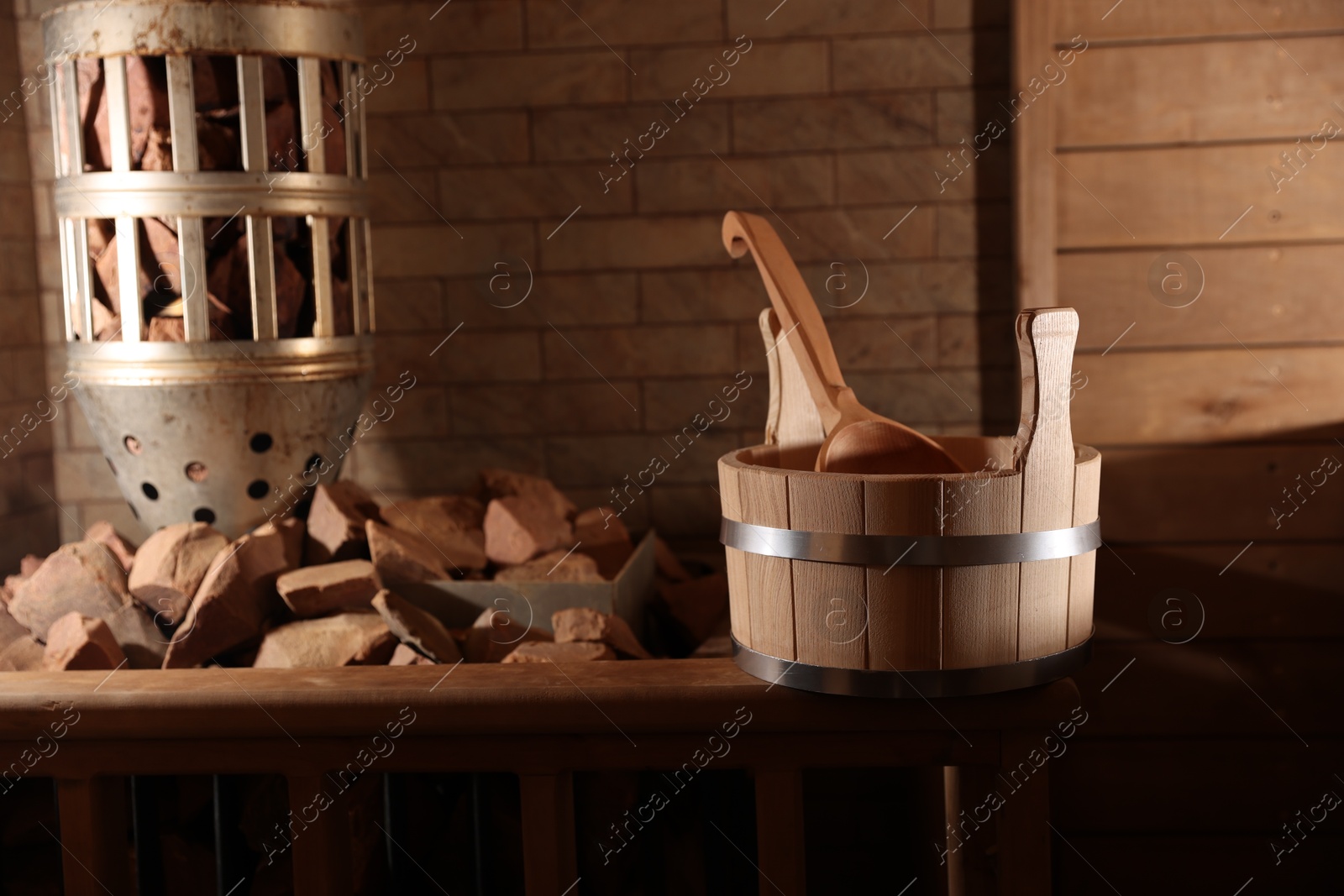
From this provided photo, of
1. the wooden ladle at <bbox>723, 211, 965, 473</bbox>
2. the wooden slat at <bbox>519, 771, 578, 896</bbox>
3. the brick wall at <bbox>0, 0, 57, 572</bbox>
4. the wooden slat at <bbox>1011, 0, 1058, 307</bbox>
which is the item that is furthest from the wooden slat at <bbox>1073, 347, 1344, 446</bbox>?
the brick wall at <bbox>0, 0, 57, 572</bbox>

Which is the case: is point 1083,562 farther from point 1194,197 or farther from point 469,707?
point 1194,197

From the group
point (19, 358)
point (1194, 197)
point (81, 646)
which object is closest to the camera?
point (81, 646)

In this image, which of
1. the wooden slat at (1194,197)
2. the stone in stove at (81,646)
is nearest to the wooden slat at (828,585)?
the stone in stove at (81,646)

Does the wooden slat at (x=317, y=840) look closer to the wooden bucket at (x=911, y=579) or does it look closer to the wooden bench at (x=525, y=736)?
the wooden bench at (x=525, y=736)

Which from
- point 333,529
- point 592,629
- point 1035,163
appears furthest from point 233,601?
point 1035,163

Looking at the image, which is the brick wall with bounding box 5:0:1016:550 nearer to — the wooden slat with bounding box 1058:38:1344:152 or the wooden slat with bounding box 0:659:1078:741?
the wooden slat with bounding box 1058:38:1344:152

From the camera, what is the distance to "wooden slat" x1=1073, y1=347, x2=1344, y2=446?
2.55 meters

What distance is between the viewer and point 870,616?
1378mm

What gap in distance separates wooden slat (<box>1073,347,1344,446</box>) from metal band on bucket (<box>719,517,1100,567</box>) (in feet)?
4.19

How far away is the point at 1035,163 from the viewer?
101 inches

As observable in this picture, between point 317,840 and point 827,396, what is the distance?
97 cm

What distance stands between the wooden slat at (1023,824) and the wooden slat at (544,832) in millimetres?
602

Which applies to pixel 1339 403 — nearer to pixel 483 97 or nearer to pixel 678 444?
pixel 678 444

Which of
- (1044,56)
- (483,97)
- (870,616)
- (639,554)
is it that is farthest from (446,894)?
(1044,56)
